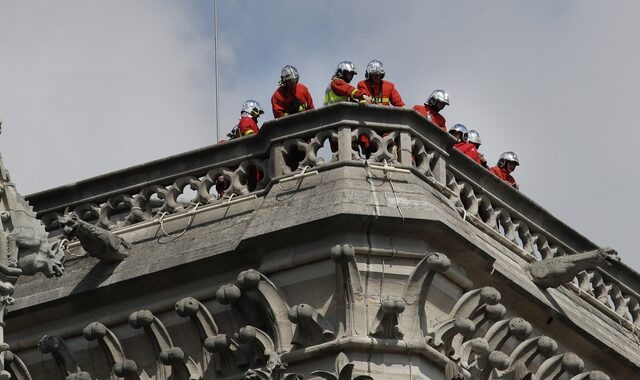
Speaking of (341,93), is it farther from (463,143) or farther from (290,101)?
(463,143)

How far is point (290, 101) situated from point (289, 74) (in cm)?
30

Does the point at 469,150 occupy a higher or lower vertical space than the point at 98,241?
higher

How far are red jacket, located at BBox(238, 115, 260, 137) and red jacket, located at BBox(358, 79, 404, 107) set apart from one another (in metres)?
1.75

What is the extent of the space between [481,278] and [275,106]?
3.42 meters

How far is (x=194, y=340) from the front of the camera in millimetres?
42438

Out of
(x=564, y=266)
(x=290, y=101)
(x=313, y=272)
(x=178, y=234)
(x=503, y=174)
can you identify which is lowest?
(x=313, y=272)

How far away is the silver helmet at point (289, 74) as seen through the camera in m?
44.5

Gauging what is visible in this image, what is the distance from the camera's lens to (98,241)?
43.1 m

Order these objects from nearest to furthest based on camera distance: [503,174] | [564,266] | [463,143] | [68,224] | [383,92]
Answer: [68,224], [564,266], [383,92], [463,143], [503,174]

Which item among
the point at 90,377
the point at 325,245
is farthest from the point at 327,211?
the point at 90,377

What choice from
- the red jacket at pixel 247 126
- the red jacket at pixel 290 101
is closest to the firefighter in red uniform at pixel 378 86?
the red jacket at pixel 290 101

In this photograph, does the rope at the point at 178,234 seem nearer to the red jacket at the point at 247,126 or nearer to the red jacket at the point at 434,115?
the red jacket at the point at 247,126

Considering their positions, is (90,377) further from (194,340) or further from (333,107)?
(333,107)

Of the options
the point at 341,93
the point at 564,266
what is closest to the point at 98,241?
the point at 341,93
